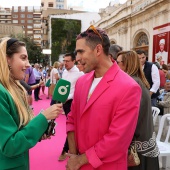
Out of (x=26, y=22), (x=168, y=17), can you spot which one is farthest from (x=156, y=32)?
(x=26, y=22)

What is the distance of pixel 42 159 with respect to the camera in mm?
3521

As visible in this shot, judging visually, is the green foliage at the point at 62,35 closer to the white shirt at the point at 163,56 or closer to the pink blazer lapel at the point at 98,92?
the white shirt at the point at 163,56

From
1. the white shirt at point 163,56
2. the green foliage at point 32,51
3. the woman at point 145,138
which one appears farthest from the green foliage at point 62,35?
the woman at point 145,138

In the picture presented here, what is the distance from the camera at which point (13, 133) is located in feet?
4.07

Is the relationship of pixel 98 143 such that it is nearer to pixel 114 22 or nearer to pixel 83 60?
pixel 83 60

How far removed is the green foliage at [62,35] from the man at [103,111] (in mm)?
33406

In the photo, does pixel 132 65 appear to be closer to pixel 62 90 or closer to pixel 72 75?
pixel 62 90

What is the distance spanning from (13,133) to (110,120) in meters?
0.61

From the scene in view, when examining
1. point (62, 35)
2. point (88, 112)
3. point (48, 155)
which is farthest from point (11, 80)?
point (62, 35)

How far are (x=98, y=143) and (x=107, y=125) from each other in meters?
0.13

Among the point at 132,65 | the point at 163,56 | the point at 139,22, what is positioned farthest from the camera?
the point at 139,22

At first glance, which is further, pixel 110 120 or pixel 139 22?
pixel 139 22

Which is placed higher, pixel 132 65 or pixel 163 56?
pixel 163 56

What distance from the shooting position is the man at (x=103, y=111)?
1.35 metres
